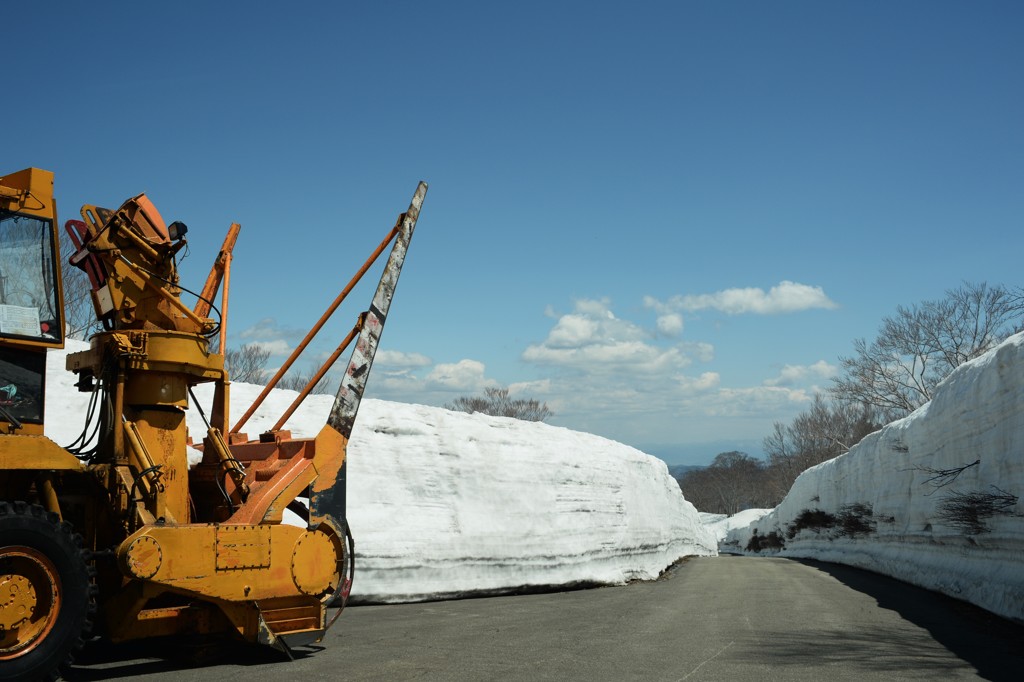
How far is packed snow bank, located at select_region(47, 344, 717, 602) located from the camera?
12836 millimetres

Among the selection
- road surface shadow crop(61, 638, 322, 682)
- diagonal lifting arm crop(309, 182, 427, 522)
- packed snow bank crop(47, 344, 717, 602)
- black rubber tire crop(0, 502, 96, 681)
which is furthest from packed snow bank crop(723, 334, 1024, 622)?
black rubber tire crop(0, 502, 96, 681)

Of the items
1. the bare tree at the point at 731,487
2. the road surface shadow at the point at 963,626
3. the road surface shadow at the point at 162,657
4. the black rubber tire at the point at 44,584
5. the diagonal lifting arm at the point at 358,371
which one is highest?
the diagonal lifting arm at the point at 358,371

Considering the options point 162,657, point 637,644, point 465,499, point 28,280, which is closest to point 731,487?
point 465,499

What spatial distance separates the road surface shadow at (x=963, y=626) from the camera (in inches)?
297

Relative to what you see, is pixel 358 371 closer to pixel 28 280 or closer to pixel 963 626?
pixel 28 280

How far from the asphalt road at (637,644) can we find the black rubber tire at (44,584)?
0.75 metres

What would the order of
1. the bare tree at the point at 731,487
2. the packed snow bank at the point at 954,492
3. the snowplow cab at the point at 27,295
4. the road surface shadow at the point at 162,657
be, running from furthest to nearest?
the bare tree at the point at 731,487
the packed snow bank at the point at 954,492
the road surface shadow at the point at 162,657
the snowplow cab at the point at 27,295

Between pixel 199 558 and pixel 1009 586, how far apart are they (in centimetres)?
1031

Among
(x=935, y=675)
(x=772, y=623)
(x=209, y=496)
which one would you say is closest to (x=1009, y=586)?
(x=772, y=623)

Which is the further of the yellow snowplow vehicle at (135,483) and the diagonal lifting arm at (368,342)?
the diagonal lifting arm at (368,342)

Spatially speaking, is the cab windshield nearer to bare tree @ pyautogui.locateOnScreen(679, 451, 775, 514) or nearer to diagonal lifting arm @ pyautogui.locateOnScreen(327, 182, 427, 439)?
diagonal lifting arm @ pyautogui.locateOnScreen(327, 182, 427, 439)

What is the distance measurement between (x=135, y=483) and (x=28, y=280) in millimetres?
1847

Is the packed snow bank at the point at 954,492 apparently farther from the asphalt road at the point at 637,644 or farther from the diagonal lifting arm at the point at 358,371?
the diagonal lifting arm at the point at 358,371

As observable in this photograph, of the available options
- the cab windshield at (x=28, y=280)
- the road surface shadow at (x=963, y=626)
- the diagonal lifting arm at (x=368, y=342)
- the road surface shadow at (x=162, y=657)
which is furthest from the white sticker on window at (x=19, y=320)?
the road surface shadow at (x=963, y=626)
